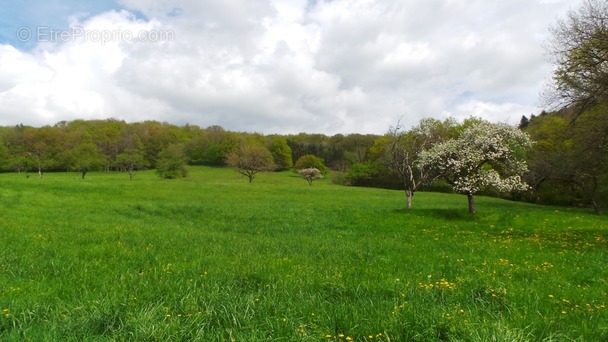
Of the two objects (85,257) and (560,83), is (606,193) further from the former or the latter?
(85,257)

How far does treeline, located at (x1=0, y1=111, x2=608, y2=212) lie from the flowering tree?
6.55 feet

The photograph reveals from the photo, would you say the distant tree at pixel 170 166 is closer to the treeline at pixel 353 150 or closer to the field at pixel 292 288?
the treeline at pixel 353 150

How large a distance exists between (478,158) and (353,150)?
10265 cm

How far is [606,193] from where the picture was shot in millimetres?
45469

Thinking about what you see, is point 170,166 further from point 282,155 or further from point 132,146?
point 282,155

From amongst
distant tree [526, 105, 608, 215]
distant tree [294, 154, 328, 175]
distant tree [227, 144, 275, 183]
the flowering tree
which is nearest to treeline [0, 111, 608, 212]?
distant tree [526, 105, 608, 215]

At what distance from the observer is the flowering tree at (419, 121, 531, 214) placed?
26.0 meters

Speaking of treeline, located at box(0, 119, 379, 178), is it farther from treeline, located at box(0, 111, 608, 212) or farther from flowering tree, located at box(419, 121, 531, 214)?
flowering tree, located at box(419, 121, 531, 214)

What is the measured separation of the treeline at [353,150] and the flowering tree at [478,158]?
1997 mm

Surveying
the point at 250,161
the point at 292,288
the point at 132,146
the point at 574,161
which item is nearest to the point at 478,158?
the point at 574,161

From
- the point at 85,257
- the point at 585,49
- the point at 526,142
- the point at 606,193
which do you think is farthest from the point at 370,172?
the point at 85,257

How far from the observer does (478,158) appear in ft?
85.4

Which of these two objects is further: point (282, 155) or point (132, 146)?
point (282, 155)

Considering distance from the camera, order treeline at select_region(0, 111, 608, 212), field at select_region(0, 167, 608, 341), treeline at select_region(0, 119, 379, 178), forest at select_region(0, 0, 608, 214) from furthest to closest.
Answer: treeline at select_region(0, 119, 379, 178), treeline at select_region(0, 111, 608, 212), forest at select_region(0, 0, 608, 214), field at select_region(0, 167, 608, 341)
